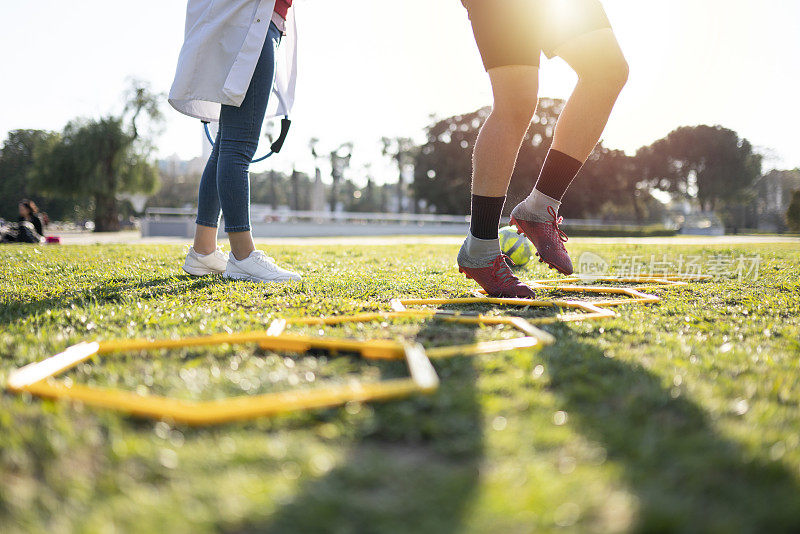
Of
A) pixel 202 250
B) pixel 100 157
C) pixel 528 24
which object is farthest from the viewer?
pixel 100 157

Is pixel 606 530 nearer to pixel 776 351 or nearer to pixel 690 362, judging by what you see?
pixel 690 362

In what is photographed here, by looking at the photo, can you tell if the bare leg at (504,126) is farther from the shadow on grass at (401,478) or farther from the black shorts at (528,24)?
the shadow on grass at (401,478)

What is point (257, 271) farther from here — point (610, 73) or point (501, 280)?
point (610, 73)

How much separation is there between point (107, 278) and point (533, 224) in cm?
258

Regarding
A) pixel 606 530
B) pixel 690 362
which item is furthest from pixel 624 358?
pixel 606 530

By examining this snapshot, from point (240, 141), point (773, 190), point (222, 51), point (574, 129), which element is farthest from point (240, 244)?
point (773, 190)

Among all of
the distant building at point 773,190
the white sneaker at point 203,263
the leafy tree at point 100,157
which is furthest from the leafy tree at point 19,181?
the distant building at point 773,190

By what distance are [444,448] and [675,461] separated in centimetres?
35

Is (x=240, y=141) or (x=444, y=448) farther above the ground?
(x=240, y=141)

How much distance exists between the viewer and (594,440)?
0.93 m

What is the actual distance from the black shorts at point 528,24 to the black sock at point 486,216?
0.58 m

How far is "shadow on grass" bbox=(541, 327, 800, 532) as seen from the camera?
0.71 metres

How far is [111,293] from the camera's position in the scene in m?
2.75

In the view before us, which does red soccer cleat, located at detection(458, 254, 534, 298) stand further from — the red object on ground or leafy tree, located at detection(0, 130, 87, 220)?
leafy tree, located at detection(0, 130, 87, 220)
